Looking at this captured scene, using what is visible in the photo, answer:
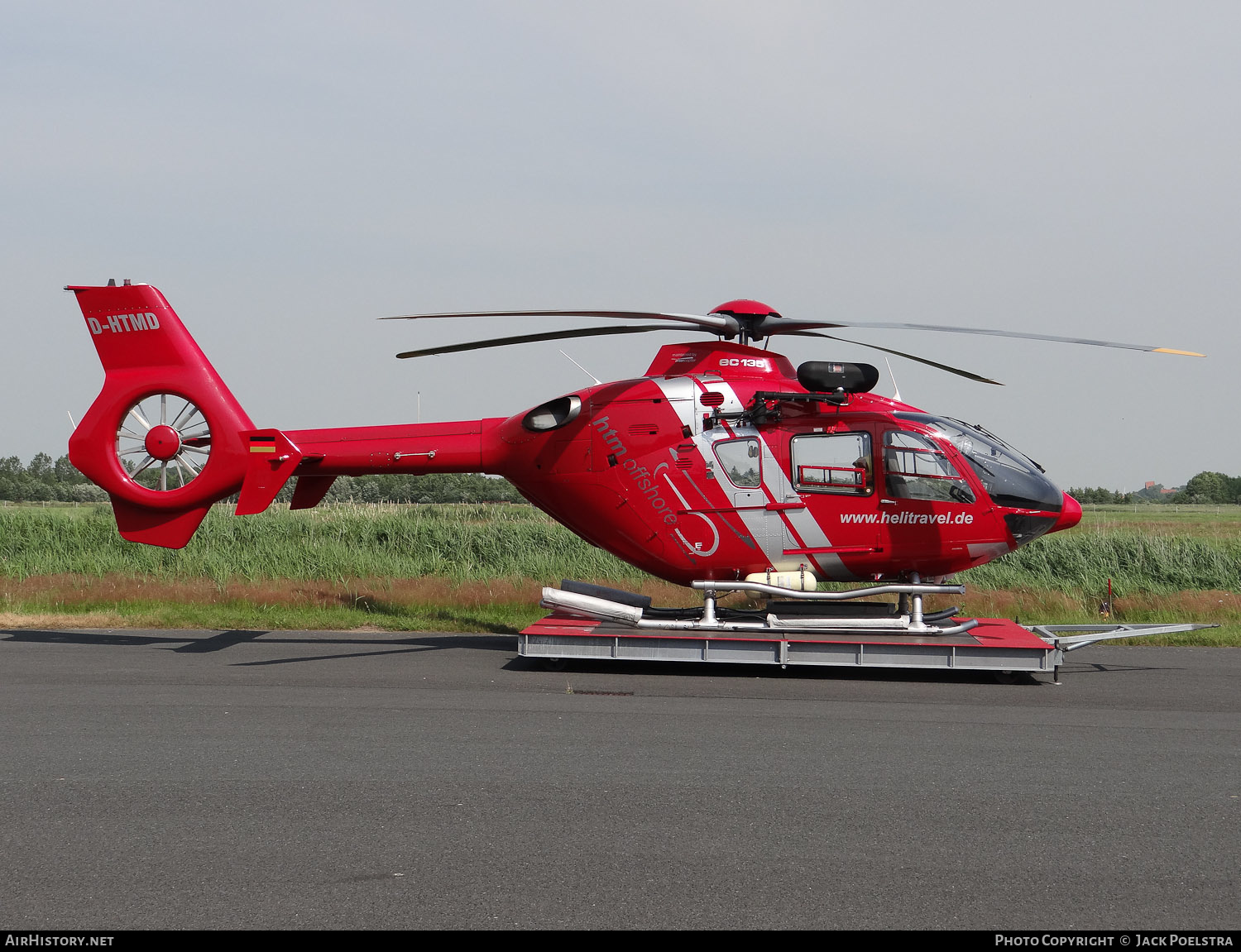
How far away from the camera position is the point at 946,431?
11961 mm

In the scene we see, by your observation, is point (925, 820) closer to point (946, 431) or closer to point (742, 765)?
point (742, 765)

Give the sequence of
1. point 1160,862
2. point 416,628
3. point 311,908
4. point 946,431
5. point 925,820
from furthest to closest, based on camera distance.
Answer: point 416,628, point 946,431, point 925,820, point 1160,862, point 311,908

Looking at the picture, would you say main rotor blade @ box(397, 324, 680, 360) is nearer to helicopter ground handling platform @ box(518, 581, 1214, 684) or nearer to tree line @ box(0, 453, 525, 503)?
helicopter ground handling platform @ box(518, 581, 1214, 684)

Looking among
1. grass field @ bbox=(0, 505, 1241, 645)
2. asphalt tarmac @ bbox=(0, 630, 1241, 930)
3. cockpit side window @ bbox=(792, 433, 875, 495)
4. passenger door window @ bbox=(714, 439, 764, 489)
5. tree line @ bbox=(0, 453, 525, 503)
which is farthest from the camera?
tree line @ bbox=(0, 453, 525, 503)

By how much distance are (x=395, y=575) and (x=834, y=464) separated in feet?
37.3

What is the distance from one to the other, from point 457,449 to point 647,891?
8.74m

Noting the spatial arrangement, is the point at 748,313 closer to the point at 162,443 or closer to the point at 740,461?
the point at 740,461

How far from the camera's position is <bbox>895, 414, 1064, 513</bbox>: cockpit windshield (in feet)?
38.9

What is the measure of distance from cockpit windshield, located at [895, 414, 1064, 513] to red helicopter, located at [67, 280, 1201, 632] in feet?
0.07

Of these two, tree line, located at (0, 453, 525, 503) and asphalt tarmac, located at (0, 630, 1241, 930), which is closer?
asphalt tarmac, located at (0, 630, 1241, 930)

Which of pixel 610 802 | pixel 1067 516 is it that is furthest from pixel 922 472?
pixel 610 802

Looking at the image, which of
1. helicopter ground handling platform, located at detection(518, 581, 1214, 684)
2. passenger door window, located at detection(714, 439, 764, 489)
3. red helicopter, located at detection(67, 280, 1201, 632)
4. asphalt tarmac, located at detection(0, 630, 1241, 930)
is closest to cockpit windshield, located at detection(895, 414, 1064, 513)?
red helicopter, located at detection(67, 280, 1201, 632)
